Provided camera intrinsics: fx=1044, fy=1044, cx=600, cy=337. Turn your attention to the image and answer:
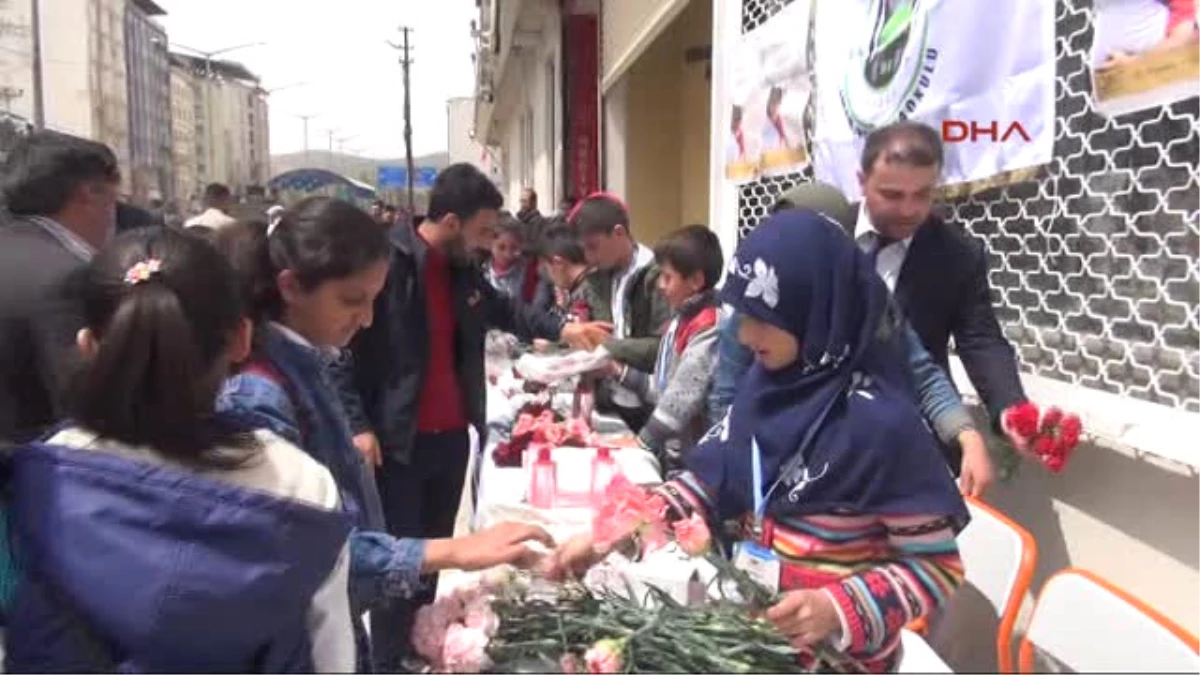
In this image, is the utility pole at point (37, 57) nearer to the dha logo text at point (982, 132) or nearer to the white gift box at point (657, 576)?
the dha logo text at point (982, 132)

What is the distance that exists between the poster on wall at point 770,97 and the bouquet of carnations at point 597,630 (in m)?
2.99

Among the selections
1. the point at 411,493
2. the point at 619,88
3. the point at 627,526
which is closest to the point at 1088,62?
the point at 627,526

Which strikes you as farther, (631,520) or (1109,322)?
(1109,322)

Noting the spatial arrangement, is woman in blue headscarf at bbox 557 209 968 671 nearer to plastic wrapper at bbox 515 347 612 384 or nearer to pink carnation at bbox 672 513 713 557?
pink carnation at bbox 672 513 713 557

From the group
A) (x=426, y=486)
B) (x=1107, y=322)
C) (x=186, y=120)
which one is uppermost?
(x=186, y=120)

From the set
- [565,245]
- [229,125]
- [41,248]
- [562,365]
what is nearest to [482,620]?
A: [41,248]

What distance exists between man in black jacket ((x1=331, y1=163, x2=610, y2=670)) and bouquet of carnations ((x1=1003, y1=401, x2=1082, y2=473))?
5.81ft

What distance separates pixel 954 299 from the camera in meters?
2.54

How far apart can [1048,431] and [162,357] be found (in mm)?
1875

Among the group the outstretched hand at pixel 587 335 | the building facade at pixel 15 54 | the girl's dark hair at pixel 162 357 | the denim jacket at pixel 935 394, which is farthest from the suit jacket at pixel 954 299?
the building facade at pixel 15 54

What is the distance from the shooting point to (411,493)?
3465mm

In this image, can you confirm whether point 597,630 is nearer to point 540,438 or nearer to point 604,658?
point 604,658

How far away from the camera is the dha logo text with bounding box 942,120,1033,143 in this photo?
261 centimetres

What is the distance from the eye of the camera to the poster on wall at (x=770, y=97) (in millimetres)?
4117
